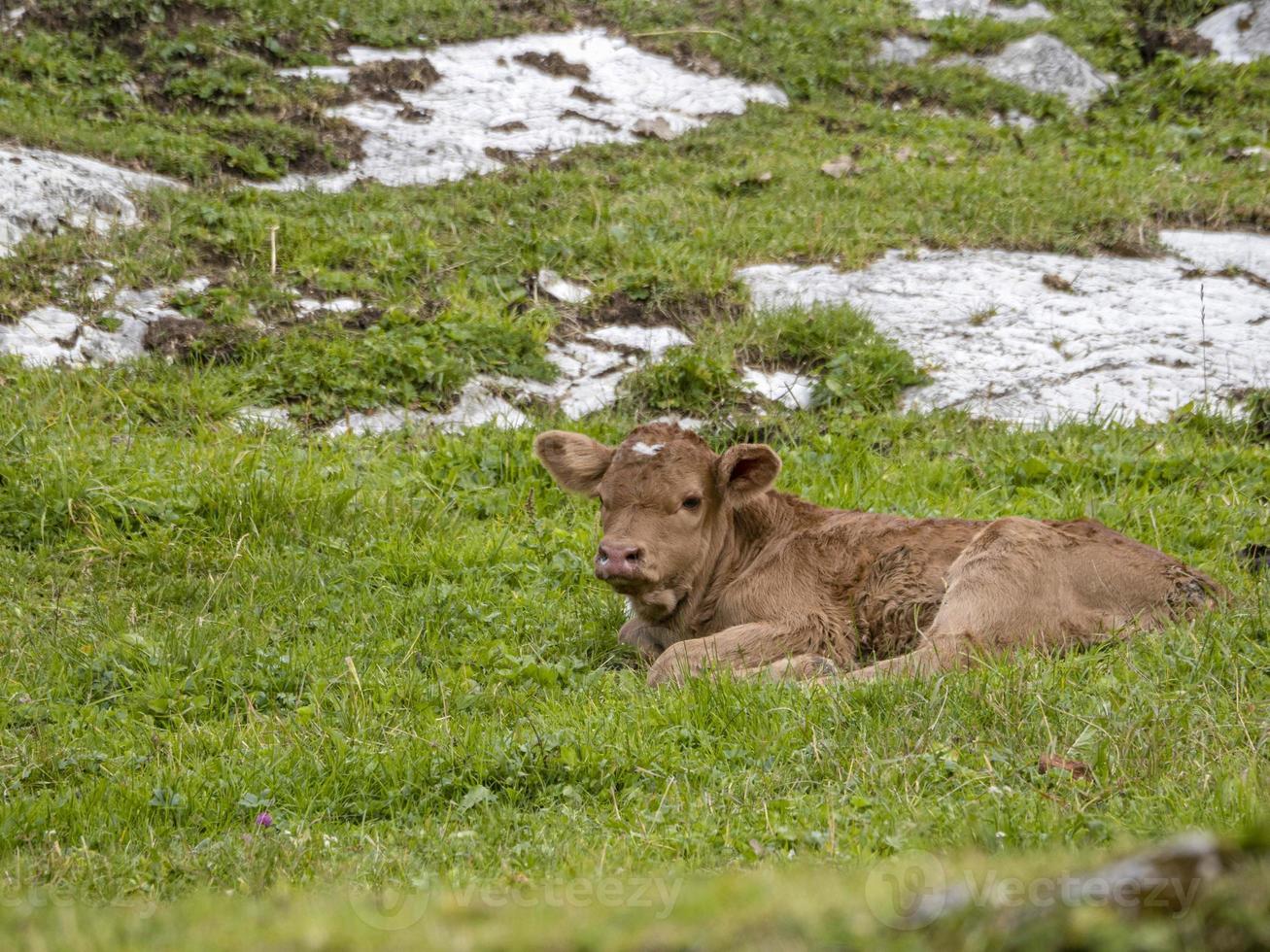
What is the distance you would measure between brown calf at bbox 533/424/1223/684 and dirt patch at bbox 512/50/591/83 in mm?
8357

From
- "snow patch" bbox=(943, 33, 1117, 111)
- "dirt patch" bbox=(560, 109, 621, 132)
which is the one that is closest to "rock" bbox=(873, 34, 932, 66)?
"snow patch" bbox=(943, 33, 1117, 111)

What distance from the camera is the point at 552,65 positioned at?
49.1 feet

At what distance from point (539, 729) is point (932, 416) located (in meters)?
Result: 5.34

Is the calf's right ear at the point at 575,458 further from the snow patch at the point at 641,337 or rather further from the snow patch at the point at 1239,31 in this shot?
the snow patch at the point at 1239,31

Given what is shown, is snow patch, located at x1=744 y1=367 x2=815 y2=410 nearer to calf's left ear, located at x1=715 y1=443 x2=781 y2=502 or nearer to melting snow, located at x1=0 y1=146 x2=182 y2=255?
calf's left ear, located at x1=715 y1=443 x2=781 y2=502

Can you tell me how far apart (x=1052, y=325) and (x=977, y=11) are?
7.65 m

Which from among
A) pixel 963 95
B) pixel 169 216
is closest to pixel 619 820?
pixel 169 216

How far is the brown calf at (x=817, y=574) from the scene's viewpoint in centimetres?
668

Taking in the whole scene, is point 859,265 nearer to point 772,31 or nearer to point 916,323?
point 916,323

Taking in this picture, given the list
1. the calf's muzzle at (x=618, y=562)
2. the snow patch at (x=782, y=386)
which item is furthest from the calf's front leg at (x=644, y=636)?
the snow patch at (x=782, y=386)

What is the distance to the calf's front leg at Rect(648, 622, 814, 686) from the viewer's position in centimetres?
666

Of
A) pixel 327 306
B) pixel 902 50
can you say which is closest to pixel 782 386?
pixel 327 306

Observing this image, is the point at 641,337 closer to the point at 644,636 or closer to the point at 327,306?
the point at 327,306

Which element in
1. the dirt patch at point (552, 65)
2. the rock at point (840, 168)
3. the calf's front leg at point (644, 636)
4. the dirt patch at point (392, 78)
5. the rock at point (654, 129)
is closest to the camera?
the calf's front leg at point (644, 636)
